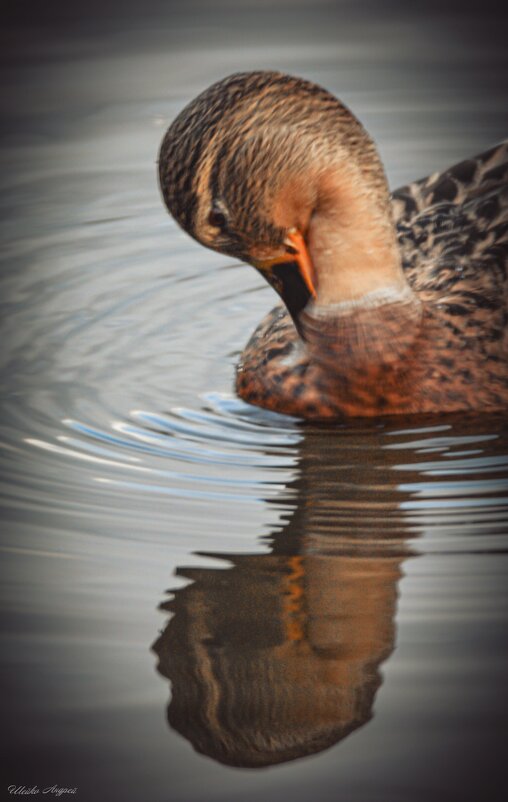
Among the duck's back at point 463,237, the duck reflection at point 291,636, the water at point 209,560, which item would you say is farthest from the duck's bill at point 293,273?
the duck reflection at point 291,636

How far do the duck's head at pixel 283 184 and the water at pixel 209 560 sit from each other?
627 mm

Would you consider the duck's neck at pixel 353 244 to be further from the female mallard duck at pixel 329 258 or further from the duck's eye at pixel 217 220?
the duck's eye at pixel 217 220

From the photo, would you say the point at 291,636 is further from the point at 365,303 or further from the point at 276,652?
the point at 365,303

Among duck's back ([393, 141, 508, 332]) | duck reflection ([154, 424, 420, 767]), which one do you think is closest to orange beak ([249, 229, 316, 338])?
duck's back ([393, 141, 508, 332])

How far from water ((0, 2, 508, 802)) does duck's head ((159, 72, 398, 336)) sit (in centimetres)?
63

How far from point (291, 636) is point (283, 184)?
75.5 inches

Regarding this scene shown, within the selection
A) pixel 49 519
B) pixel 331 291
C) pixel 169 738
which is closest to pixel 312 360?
pixel 331 291

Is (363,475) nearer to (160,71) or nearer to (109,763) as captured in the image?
(109,763)

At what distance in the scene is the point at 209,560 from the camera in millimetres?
4625

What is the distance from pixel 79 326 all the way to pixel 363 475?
2288 millimetres

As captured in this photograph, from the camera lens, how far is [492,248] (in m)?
6.23

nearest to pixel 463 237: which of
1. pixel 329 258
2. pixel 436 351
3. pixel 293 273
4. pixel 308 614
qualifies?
pixel 436 351

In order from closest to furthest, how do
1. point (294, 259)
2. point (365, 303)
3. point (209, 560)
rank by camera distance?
point (209, 560), point (294, 259), point (365, 303)

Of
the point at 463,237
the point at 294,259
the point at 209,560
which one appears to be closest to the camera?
the point at 209,560
